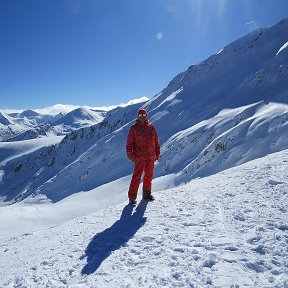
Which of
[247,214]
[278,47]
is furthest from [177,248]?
[278,47]

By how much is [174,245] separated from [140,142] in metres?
4.51

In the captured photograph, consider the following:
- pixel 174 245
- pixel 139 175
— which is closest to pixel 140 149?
pixel 139 175

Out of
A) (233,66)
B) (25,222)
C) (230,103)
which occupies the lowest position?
(25,222)

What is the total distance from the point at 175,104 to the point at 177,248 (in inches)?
2557

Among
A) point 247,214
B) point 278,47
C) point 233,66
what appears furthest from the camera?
point 233,66

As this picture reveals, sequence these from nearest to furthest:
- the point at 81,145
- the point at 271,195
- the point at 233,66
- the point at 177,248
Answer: the point at 177,248
the point at 271,195
the point at 233,66
the point at 81,145

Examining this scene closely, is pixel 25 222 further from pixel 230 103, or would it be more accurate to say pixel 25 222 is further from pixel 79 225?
pixel 230 103

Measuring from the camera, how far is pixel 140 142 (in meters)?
10.7

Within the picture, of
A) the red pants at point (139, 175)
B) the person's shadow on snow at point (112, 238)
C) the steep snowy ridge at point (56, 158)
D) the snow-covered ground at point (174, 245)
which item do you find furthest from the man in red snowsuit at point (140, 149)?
the steep snowy ridge at point (56, 158)

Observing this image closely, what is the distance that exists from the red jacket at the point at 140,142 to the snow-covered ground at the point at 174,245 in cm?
146

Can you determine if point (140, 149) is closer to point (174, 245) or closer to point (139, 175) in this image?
point (139, 175)

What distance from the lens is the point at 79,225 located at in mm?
9547

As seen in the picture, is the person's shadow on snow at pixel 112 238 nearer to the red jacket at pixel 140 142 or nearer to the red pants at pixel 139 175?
the red pants at pixel 139 175

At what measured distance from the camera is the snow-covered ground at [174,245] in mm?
5629
